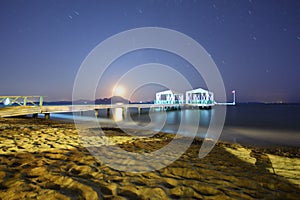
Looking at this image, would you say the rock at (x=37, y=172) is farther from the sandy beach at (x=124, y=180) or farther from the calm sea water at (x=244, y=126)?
the calm sea water at (x=244, y=126)

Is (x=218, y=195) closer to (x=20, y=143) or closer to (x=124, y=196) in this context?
(x=124, y=196)

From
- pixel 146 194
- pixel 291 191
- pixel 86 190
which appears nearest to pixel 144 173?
pixel 146 194

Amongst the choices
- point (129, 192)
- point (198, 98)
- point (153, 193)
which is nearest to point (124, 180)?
point (129, 192)

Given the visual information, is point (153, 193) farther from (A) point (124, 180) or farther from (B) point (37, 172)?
(B) point (37, 172)

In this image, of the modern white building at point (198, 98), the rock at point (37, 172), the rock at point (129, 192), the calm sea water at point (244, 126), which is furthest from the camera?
the modern white building at point (198, 98)

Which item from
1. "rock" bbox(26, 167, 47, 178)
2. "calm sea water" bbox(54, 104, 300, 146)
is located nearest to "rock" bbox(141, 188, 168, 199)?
"rock" bbox(26, 167, 47, 178)

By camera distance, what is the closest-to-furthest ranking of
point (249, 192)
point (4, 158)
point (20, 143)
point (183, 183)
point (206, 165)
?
1. point (249, 192)
2. point (183, 183)
3. point (4, 158)
4. point (206, 165)
5. point (20, 143)

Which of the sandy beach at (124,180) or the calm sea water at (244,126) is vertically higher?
the sandy beach at (124,180)

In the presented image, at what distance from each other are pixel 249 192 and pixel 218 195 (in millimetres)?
576

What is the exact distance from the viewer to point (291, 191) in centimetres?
269

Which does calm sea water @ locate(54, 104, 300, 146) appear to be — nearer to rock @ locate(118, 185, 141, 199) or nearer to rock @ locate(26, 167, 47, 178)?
rock @ locate(118, 185, 141, 199)

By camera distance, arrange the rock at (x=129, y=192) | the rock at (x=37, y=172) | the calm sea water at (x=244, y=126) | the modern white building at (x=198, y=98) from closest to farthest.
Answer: the rock at (x=129, y=192) → the rock at (x=37, y=172) → the calm sea water at (x=244, y=126) → the modern white building at (x=198, y=98)

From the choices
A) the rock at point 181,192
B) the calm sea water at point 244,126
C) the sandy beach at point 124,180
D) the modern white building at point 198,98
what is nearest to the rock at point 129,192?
the sandy beach at point 124,180

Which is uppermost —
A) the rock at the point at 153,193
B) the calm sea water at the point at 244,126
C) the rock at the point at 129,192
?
the rock at the point at 129,192
